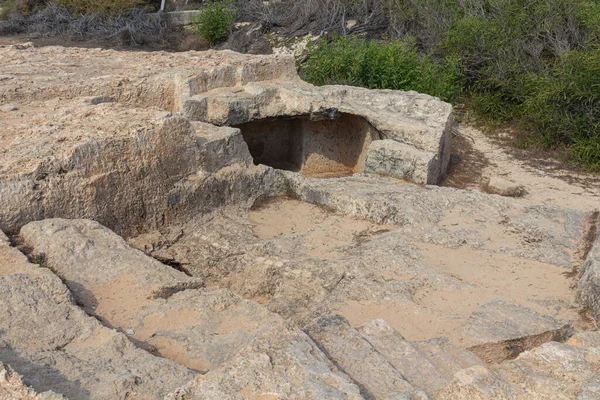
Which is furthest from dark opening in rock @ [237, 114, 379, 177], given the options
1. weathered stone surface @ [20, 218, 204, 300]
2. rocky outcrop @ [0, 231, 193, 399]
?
rocky outcrop @ [0, 231, 193, 399]

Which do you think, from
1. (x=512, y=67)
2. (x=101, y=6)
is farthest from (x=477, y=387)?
(x=101, y=6)

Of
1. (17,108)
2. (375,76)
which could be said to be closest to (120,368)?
(17,108)

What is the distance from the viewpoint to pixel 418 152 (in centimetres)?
670

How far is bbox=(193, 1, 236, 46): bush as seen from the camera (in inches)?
555

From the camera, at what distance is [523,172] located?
809cm

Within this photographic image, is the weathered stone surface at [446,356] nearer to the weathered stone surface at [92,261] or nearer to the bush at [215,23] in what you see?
the weathered stone surface at [92,261]

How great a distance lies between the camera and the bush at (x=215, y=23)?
14109 millimetres

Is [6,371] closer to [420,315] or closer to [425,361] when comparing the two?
[425,361]

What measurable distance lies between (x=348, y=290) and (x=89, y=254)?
156cm

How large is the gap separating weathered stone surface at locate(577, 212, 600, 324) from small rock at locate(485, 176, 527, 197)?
9.47 ft

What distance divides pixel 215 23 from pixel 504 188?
873 cm

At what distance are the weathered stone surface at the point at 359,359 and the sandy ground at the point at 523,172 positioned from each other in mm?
4924

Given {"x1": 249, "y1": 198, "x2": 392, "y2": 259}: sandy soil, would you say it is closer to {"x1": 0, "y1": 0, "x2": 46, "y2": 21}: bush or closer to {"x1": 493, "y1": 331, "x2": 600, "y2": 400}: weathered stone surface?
{"x1": 493, "y1": 331, "x2": 600, "y2": 400}: weathered stone surface

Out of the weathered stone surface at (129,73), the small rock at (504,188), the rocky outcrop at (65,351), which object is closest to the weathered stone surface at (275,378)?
the rocky outcrop at (65,351)
